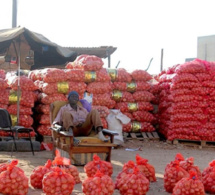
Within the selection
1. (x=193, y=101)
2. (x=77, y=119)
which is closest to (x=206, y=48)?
(x=193, y=101)

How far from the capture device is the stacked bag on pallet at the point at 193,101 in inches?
408

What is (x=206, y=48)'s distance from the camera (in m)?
34.4

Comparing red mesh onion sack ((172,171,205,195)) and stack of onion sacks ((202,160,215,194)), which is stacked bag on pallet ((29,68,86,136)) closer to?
stack of onion sacks ((202,160,215,194))

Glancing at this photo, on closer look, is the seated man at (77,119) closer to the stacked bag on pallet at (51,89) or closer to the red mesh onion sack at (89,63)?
the stacked bag on pallet at (51,89)

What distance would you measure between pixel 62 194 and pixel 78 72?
19.2 feet

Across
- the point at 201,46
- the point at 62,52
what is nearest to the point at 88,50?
the point at 62,52

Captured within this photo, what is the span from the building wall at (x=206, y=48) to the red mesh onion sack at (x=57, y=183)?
3062 cm

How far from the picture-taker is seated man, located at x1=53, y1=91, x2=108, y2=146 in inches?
277

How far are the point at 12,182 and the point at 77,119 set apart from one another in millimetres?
3230

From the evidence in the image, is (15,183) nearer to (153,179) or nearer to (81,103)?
(153,179)

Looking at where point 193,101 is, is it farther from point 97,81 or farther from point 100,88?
point 97,81

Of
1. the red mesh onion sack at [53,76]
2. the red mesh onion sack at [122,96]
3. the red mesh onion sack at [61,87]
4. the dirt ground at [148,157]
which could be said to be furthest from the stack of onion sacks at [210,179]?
the red mesh onion sack at [122,96]

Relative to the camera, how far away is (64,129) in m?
7.05

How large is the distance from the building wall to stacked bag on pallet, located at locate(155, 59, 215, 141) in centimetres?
2384
